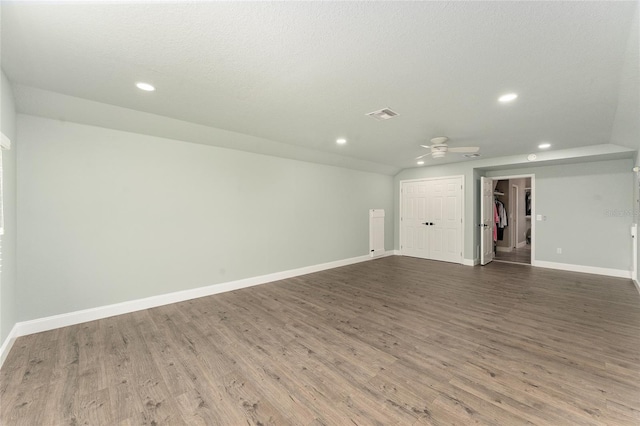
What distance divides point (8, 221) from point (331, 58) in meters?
3.52

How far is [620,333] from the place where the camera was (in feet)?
9.41

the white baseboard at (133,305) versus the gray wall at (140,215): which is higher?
the gray wall at (140,215)

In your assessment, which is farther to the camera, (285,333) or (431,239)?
(431,239)

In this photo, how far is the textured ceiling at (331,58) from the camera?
5.29ft

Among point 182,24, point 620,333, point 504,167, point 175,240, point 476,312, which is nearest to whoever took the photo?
point 182,24

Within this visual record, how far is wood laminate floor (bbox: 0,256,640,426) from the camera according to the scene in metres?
1.77

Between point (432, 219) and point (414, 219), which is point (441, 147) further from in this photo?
point (414, 219)

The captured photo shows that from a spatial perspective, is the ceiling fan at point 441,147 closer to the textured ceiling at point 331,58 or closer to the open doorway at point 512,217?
the textured ceiling at point 331,58

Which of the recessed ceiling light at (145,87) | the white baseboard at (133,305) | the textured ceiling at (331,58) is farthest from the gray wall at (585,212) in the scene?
the recessed ceiling light at (145,87)

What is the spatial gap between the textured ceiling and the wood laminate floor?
2581 mm

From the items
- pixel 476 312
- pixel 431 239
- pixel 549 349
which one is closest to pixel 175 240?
pixel 476 312

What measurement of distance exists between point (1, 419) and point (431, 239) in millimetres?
7565

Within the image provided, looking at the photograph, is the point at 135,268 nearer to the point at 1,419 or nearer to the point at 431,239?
the point at 1,419

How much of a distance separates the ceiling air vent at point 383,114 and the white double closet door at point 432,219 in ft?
13.8
